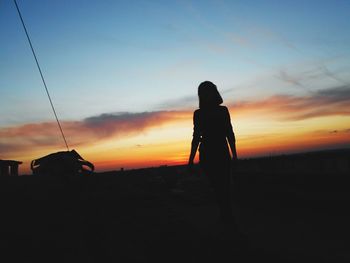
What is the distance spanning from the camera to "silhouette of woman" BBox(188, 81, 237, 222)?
5.19m

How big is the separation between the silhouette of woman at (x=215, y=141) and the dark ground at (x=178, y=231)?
54cm

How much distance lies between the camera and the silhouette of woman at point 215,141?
5188 millimetres

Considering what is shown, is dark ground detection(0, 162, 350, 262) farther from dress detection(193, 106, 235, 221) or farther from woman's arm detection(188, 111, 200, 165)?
woman's arm detection(188, 111, 200, 165)

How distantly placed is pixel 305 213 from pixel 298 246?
324cm

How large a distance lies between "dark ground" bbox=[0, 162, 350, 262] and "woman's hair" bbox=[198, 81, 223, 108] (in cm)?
188

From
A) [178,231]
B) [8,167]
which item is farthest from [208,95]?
[8,167]

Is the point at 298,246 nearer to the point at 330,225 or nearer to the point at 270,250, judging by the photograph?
the point at 270,250

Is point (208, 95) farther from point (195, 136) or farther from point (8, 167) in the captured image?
point (8, 167)

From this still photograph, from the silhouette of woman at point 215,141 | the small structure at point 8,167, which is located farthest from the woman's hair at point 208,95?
the small structure at point 8,167

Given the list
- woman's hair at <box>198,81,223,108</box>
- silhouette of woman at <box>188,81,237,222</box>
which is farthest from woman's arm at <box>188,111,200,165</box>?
woman's hair at <box>198,81,223,108</box>

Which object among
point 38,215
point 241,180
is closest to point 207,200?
point 241,180

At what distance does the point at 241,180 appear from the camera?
11.1 m

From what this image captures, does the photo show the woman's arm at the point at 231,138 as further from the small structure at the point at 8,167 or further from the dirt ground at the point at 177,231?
the small structure at the point at 8,167

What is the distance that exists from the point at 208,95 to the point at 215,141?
73cm
